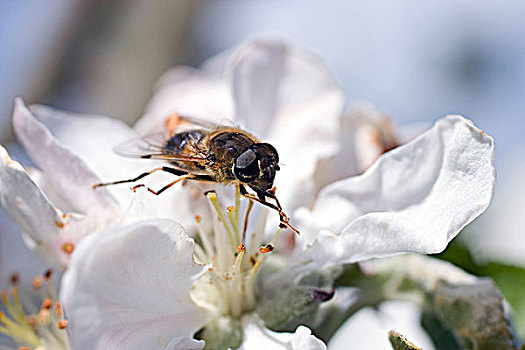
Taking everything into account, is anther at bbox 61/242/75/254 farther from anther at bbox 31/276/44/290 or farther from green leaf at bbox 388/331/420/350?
green leaf at bbox 388/331/420/350

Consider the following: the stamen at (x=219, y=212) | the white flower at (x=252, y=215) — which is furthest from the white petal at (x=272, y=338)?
the stamen at (x=219, y=212)

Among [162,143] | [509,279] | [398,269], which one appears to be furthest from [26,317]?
[509,279]

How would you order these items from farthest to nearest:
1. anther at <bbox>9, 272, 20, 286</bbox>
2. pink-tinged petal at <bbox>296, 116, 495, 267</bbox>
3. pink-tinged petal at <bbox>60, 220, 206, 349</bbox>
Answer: anther at <bbox>9, 272, 20, 286</bbox>, pink-tinged petal at <bbox>296, 116, 495, 267</bbox>, pink-tinged petal at <bbox>60, 220, 206, 349</bbox>

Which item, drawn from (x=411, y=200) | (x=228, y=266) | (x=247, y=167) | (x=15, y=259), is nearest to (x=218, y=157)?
(x=247, y=167)

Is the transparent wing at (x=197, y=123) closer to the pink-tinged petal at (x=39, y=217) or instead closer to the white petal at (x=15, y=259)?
the pink-tinged petal at (x=39, y=217)

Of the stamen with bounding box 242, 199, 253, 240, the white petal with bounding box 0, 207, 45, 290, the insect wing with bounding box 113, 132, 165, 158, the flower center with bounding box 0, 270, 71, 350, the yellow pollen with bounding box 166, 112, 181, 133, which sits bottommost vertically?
the white petal with bounding box 0, 207, 45, 290

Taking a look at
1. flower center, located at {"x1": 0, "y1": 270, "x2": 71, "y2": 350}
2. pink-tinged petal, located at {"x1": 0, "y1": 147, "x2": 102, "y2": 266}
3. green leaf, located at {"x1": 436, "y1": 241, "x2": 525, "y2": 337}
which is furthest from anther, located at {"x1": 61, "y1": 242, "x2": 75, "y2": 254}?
green leaf, located at {"x1": 436, "y1": 241, "x2": 525, "y2": 337}
